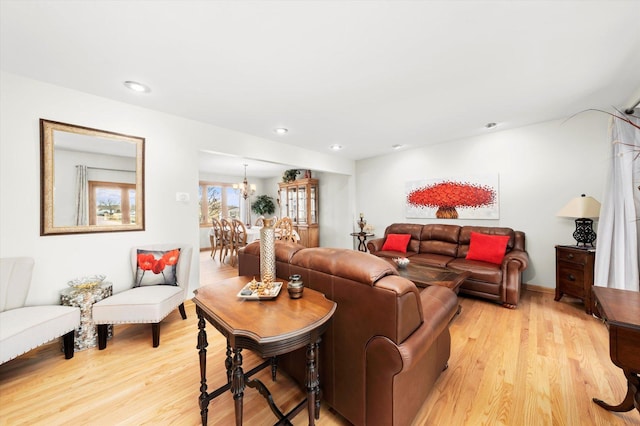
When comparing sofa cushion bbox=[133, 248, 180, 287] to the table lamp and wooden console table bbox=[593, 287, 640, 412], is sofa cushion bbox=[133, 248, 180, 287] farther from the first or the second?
the table lamp

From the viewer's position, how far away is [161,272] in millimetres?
2572

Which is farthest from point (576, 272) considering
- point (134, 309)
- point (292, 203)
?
point (292, 203)

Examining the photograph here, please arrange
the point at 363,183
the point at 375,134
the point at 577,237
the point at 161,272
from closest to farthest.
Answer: the point at 161,272 < the point at 577,237 < the point at 375,134 < the point at 363,183

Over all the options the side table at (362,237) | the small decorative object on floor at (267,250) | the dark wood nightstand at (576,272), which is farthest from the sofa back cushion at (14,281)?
the dark wood nightstand at (576,272)

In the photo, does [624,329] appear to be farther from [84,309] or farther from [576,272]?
[84,309]

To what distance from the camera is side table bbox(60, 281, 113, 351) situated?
2088 millimetres

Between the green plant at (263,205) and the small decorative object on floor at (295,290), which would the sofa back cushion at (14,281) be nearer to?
the small decorative object on floor at (295,290)

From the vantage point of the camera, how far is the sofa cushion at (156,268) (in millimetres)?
2541

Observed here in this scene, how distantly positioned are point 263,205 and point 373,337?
7394mm

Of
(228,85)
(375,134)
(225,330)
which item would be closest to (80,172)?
(228,85)

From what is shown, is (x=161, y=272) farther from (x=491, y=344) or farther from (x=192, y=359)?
(x=491, y=344)

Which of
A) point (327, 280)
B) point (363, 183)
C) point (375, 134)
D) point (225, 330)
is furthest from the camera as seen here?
point (363, 183)

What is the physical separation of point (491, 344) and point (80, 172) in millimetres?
4251

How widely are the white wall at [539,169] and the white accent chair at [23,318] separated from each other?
4959 millimetres
